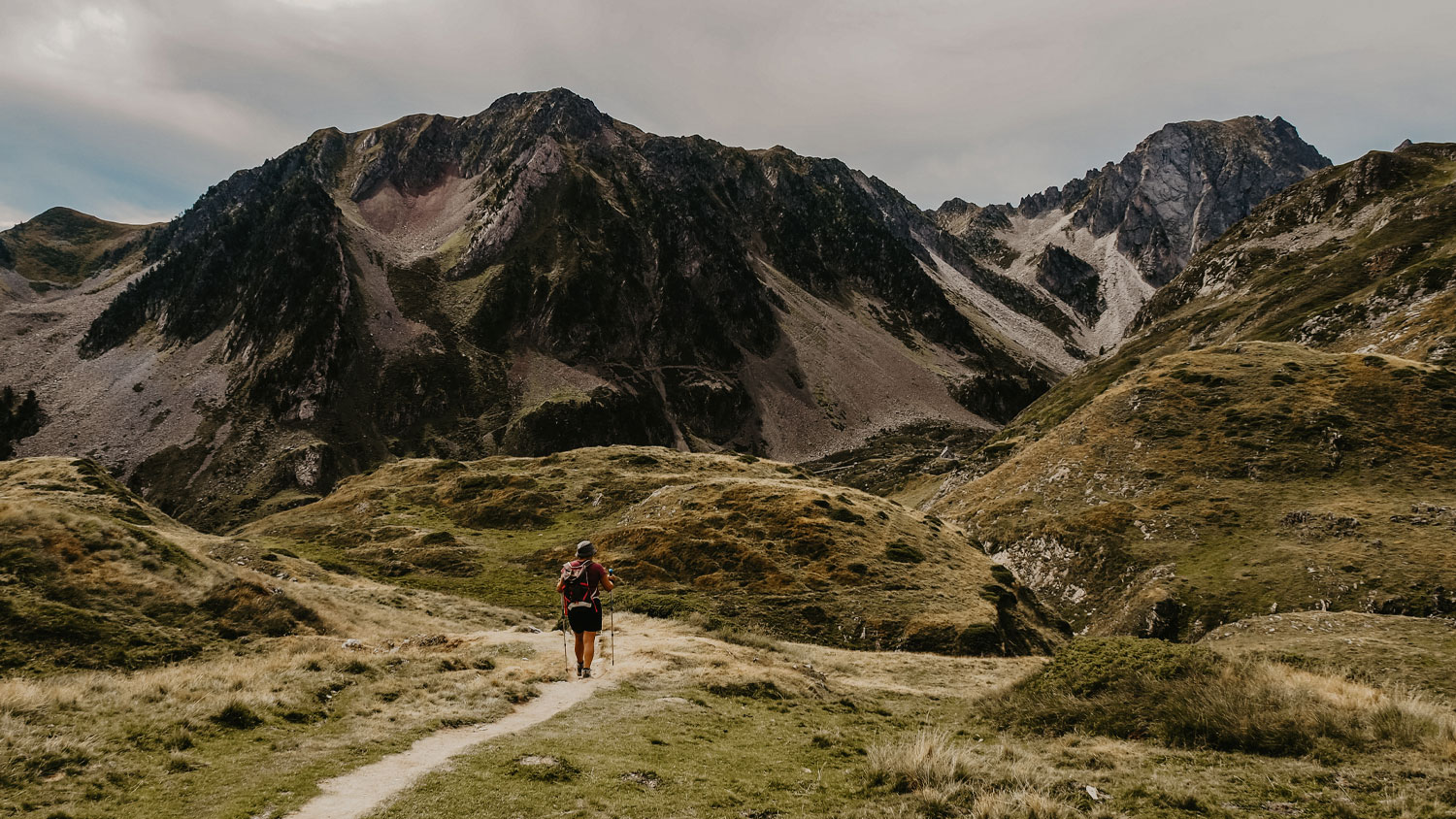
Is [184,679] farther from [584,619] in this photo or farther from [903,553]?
[903,553]

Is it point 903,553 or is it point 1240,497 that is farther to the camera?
point 1240,497

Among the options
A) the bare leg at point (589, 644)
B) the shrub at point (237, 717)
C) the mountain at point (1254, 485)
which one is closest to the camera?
the shrub at point (237, 717)

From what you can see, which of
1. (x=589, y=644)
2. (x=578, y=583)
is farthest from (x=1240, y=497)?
(x=578, y=583)

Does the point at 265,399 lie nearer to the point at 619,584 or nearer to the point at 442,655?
the point at 619,584

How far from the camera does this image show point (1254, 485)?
210ft

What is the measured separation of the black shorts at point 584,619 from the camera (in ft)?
70.9

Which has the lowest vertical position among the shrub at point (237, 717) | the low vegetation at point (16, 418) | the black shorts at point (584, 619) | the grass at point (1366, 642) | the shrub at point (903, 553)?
the grass at point (1366, 642)

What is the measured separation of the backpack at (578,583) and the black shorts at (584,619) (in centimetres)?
22

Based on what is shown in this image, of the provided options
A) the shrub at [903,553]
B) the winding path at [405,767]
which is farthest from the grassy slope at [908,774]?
the shrub at [903,553]

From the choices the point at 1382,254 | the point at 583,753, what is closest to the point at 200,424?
the point at 583,753

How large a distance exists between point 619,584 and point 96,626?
3627 cm

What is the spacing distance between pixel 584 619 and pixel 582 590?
4.07ft

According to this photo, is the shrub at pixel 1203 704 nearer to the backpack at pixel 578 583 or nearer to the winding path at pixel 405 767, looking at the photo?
the backpack at pixel 578 583

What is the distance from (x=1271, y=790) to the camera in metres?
10.9
